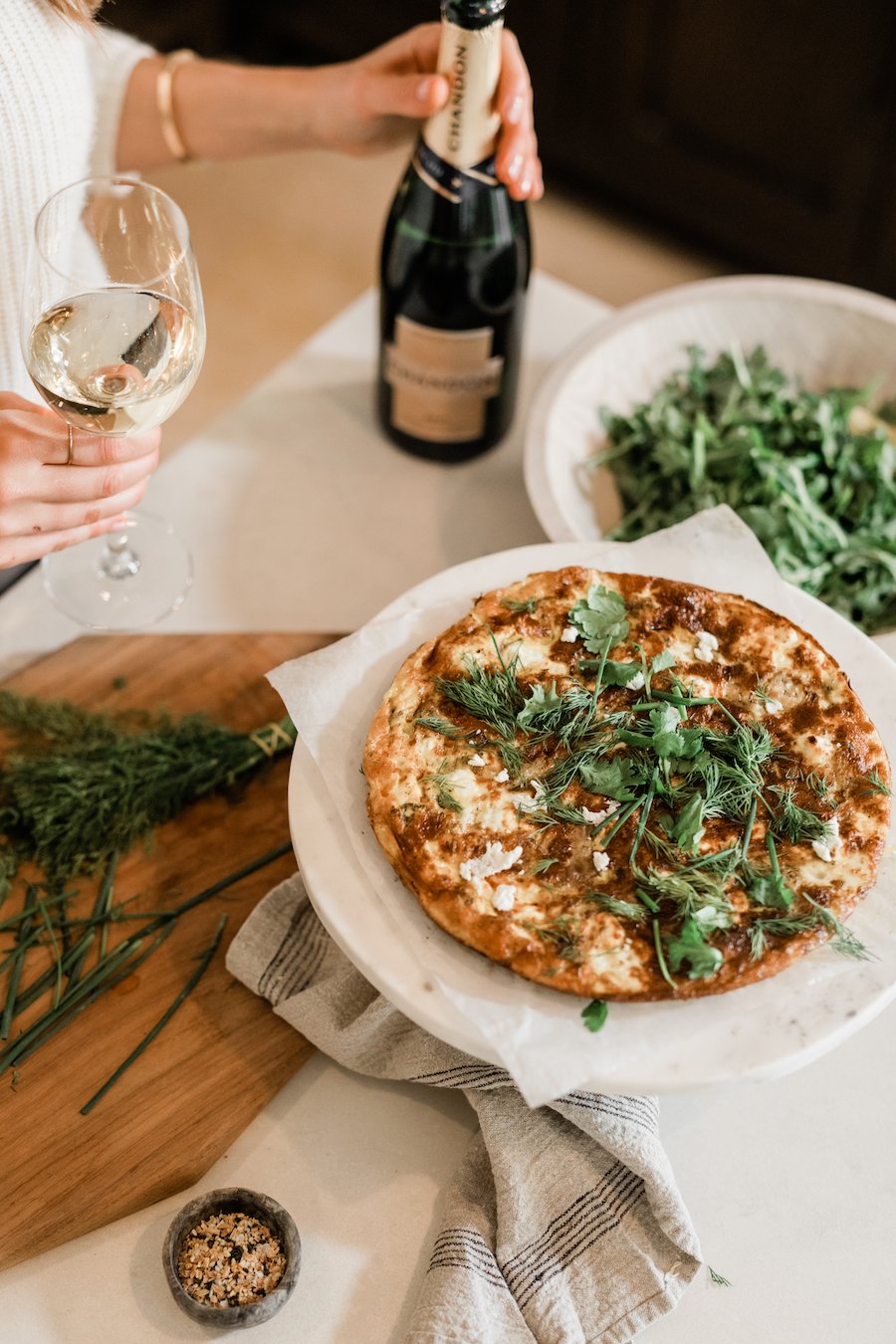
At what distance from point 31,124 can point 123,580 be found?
53 centimetres

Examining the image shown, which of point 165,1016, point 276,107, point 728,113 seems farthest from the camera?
point 728,113

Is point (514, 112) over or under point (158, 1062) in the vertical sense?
over

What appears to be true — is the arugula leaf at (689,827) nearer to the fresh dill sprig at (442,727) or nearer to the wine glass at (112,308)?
the fresh dill sprig at (442,727)

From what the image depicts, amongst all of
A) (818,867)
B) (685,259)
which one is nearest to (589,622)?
(818,867)

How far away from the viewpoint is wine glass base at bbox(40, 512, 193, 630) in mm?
1439

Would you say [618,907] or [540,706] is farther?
[540,706]

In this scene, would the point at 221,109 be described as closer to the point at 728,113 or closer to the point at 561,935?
the point at 561,935

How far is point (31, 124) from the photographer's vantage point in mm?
1301

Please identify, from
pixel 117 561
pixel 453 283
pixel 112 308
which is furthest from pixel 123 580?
pixel 453 283

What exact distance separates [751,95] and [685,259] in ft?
1.84

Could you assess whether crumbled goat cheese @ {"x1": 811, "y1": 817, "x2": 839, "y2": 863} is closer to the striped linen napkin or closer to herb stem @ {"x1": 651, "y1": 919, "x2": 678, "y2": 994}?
herb stem @ {"x1": 651, "y1": 919, "x2": 678, "y2": 994}

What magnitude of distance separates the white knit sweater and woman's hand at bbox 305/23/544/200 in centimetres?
31

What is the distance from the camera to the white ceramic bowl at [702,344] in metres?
1.52

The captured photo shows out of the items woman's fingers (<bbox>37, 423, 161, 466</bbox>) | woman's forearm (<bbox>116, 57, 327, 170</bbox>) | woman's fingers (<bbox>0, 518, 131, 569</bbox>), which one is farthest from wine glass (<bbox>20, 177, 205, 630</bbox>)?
woman's forearm (<bbox>116, 57, 327, 170</bbox>)
